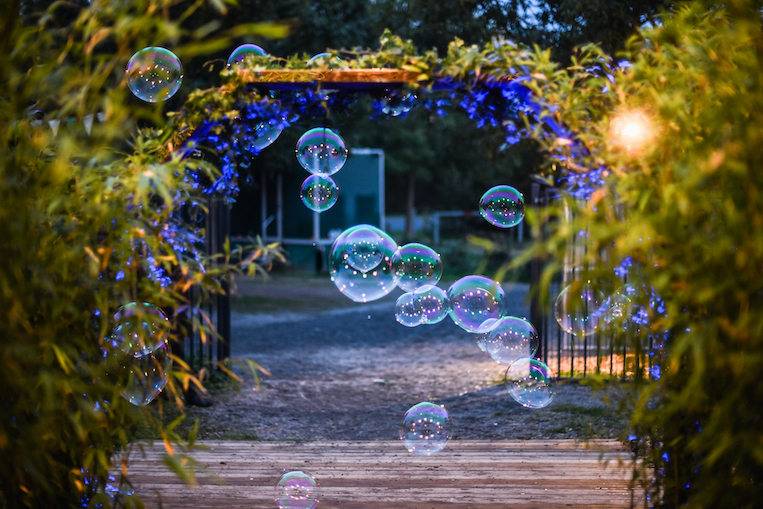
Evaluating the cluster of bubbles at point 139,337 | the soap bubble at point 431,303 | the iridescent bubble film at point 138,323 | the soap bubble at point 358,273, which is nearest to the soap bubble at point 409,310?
the soap bubble at point 431,303

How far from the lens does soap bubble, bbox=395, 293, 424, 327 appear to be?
19.3 feet

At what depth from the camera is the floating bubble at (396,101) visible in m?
4.78

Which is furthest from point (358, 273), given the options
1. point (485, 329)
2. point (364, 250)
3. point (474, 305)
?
point (485, 329)

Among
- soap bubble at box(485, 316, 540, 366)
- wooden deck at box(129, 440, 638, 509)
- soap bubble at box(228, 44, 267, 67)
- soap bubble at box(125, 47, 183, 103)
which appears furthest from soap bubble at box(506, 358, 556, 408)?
soap bubble at box(125, 47, 183, 103)

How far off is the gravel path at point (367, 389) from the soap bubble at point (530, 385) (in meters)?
0.57

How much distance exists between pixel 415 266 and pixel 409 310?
1.28 ft

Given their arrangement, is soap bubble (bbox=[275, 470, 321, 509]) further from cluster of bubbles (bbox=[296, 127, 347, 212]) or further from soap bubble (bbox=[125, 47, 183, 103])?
cluster of bubbles (bbox=[296, 127, 347, 212])

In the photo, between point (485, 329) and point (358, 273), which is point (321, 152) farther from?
point (485, 329)

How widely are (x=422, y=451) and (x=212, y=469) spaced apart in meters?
1.38

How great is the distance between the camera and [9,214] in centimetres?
181

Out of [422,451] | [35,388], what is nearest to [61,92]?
[35,388]

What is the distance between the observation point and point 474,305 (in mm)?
5586

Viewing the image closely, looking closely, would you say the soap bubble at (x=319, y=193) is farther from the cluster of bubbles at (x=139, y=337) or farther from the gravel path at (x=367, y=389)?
the cluster of bubbles at (x=139, y=337)

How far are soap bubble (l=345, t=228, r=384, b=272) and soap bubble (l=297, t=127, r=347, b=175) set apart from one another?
A: 0.60 m
